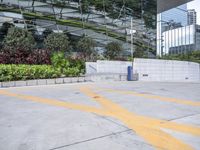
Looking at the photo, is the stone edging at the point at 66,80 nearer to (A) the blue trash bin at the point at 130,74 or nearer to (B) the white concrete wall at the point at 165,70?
(A) the blue trash bin at the point at 130,74

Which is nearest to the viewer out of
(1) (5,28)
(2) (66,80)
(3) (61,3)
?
(2) (66,80)

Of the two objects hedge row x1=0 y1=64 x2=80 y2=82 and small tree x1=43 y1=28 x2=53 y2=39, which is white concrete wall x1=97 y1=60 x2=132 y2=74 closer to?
hedge row x1=0 y1=64 x2=80 y2=82

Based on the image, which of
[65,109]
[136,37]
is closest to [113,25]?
[136,37]

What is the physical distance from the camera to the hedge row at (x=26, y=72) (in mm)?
11070

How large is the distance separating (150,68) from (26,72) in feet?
28.3

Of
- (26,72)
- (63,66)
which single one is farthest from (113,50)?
(26,72)

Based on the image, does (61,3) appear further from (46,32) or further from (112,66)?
(112,66)

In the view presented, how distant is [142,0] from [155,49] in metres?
5.09

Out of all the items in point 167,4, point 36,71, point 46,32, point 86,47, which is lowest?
point 36,71

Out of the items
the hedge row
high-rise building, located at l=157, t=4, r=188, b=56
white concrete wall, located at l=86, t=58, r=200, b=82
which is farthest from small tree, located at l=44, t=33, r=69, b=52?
high-rise building, located at l=157, t=4, r=188, b=56

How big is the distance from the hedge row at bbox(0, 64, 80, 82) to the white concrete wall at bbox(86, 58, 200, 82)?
3.28m

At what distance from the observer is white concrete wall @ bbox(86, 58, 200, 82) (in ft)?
53.7

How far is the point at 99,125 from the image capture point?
15.0 ft

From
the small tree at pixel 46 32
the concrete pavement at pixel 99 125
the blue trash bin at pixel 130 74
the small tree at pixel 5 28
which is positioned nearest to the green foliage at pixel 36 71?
the blue trash bin at pixel 130 74
